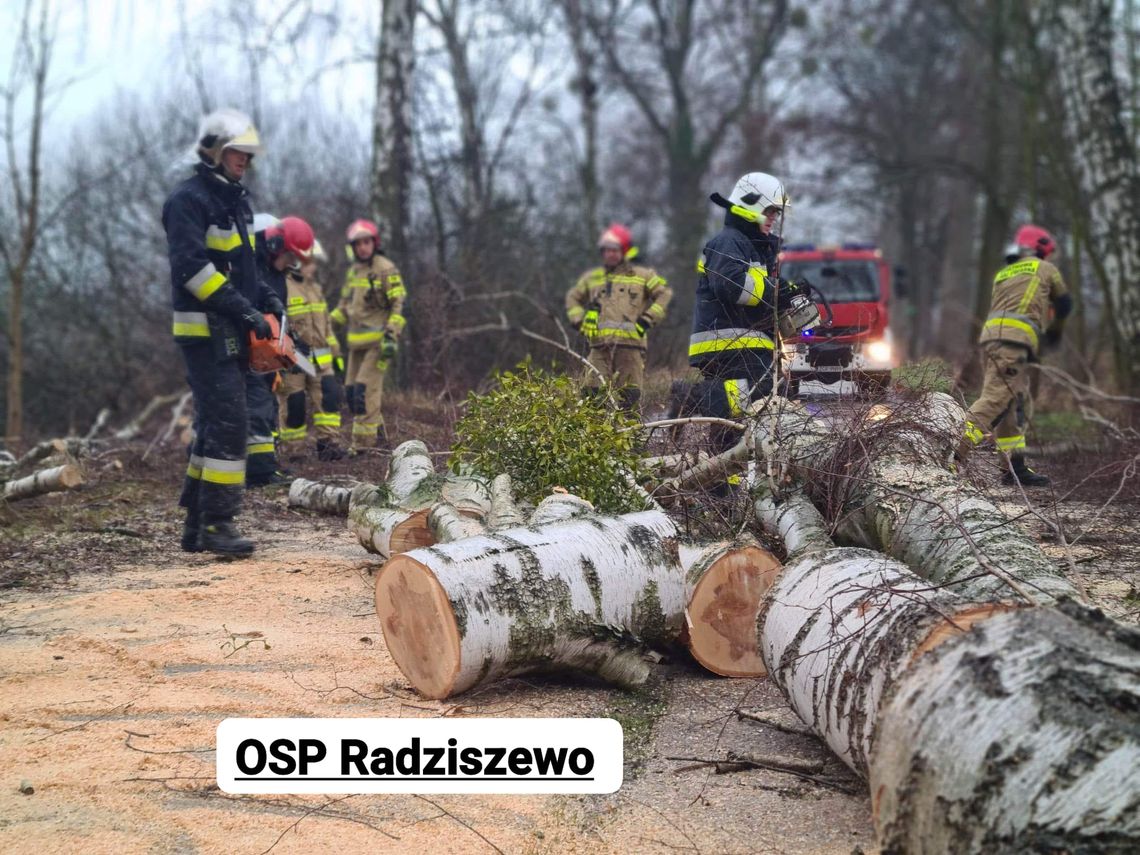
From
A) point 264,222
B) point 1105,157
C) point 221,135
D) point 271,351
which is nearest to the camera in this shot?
point 221,135

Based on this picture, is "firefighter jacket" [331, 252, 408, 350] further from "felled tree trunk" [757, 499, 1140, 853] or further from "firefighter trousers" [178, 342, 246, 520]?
"felled tree trunk" [757, 499, 1140, 853]

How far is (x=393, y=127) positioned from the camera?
13.4 metres

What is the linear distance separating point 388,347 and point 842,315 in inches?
153

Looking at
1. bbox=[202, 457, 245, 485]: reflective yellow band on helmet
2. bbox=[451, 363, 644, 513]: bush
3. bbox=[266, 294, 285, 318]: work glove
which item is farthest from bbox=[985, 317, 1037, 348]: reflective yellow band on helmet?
bbox=[202, 457, 245, 485]: reflective yellow band on helmet

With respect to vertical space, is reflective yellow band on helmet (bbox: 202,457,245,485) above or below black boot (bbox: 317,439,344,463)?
above

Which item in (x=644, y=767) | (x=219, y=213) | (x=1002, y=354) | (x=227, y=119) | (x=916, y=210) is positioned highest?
(x=916, y=210)

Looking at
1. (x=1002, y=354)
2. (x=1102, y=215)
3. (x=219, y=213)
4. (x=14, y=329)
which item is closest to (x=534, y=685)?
(x=219, y=213)

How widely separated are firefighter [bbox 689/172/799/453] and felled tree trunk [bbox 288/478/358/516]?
245cm

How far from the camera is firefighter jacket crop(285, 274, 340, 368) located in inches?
405

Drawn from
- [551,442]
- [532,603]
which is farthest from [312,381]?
[532,603]

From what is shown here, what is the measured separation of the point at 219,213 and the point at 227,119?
502 mm

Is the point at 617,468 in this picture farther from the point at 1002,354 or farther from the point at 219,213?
the point at 1002,354

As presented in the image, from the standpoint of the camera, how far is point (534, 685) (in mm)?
4242

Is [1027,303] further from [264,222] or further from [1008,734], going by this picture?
[1008,734]
